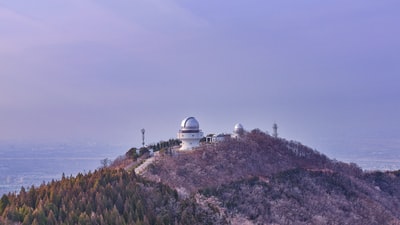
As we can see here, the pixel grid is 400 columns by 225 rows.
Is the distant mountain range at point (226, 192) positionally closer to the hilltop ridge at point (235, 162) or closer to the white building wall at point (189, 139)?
the hilltop ridge at point (235, 162)

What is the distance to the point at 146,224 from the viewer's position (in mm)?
23281

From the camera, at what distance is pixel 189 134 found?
173 feet

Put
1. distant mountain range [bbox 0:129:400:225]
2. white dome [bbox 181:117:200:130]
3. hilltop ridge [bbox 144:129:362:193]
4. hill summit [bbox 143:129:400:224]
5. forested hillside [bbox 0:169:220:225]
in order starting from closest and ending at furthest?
forested hillside [bbox 0:169:220:225] < distant mountain range [bbox 0:129:400:225] < hill summit [bbox 143:129:400:224] < hilltop ridge [bbox 144:129:362:193] < white dome [bbox 181:117:200:130]

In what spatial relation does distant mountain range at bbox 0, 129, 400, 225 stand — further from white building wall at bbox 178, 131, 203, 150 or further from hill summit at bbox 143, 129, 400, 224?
white building wall at bbox 178, 131, 203, 150

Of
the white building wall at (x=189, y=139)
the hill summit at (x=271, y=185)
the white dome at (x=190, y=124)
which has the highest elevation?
the white dome at (x=190, y=124)

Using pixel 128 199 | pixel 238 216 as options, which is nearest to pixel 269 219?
pixel 238 216

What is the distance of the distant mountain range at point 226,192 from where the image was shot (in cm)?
2536

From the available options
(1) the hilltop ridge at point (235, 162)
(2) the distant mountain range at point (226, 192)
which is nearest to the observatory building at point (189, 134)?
(1) the hilltop ridge at point (235, 162)

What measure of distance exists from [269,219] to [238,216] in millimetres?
3016

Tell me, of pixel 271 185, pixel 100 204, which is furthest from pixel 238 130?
pixel 100 204

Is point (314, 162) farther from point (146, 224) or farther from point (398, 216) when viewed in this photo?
point (146, 224)

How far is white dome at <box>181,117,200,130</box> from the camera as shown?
52.7m

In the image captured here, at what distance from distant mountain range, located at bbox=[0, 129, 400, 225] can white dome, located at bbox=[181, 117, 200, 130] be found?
127 inches

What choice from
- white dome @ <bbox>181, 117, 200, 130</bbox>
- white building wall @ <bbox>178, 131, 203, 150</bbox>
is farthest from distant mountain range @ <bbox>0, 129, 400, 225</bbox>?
white dome @ <bbox>181, 117, 200, 130</bbox>
